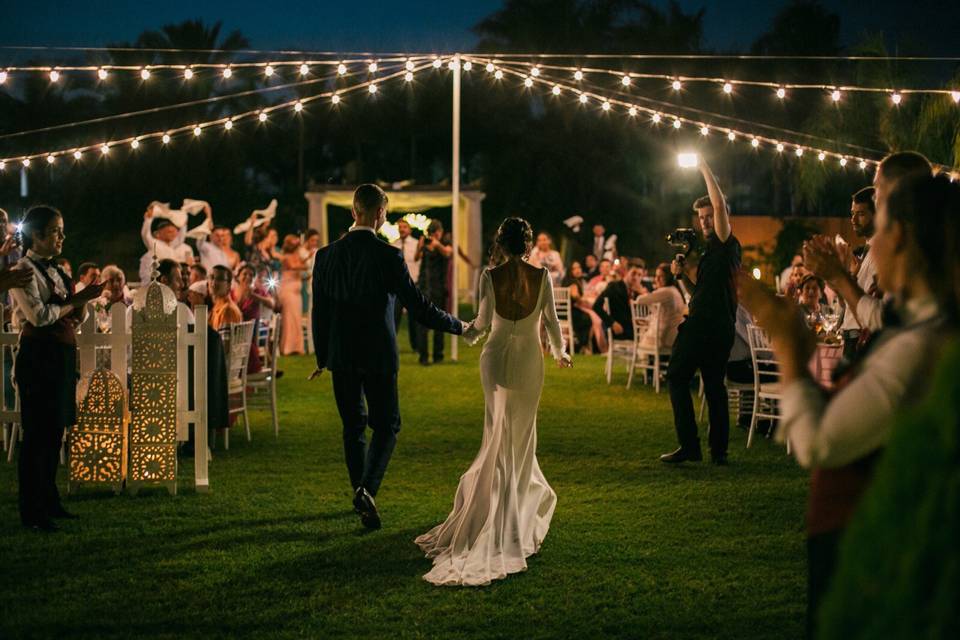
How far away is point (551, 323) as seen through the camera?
5.55m

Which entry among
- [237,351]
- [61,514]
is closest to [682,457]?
[237,351]

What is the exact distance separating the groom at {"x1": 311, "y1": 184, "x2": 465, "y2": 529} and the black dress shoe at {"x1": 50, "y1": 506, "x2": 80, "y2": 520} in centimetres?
168

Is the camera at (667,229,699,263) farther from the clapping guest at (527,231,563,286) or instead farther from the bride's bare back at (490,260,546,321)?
the clapping guest at (527,231,563,286)

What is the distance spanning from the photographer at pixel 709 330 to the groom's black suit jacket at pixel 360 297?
2.34 m

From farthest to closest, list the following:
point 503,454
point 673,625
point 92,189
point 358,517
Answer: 1. point 92,189
2. point 358,517
3. point 503,454
4. point 673,625

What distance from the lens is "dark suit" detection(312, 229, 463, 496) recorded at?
18.0 ft

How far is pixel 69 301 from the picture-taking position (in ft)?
17.3

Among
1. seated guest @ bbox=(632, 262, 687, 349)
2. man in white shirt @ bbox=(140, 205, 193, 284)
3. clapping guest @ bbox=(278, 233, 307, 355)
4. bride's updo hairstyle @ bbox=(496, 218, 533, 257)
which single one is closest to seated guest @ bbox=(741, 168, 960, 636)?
bride's updo hairstyle @ bbox=(496, 218, 533, 257)

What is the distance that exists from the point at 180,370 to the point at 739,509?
3.70m

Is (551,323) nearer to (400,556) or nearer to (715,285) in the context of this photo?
(400,556)

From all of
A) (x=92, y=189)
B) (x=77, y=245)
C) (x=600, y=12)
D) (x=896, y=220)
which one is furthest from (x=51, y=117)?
(x=896, y=220)

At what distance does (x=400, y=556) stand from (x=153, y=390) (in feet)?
7.27

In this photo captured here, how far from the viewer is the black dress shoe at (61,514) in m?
5.71

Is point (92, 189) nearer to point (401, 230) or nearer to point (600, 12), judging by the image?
point (600, 12)
